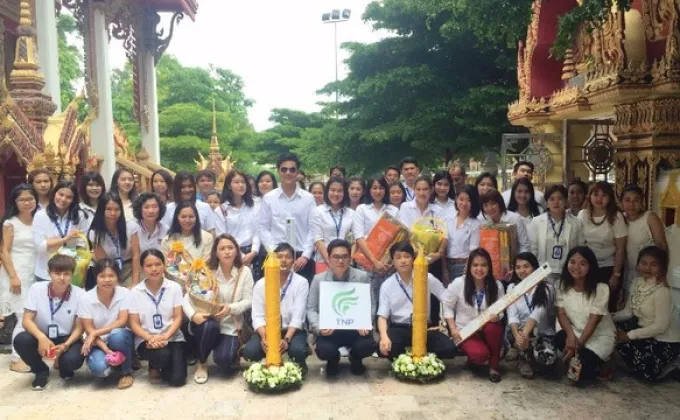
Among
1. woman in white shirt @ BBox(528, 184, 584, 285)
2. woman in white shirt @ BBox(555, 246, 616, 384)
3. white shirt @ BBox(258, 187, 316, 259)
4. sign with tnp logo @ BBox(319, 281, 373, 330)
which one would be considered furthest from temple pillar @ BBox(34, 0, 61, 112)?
woman in white shirt @ BBox(555, 246, 616, 384)

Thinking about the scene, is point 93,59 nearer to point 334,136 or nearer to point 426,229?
point 334,136

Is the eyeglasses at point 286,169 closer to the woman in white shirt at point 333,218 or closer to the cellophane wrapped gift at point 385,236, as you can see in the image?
the woman in white shirt at point 333,218

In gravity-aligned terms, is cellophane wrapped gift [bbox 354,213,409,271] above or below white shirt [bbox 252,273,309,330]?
above

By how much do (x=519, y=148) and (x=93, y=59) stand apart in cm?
1103

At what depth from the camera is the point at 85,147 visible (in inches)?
384

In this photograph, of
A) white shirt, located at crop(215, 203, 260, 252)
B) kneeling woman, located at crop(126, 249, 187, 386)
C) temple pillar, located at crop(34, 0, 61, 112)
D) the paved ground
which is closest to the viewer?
the paved ground

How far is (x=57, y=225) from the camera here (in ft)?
19.3

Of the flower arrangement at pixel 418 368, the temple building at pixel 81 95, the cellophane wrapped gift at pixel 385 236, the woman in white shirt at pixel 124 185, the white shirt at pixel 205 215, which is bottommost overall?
the flower arrangement at pixel 418 368

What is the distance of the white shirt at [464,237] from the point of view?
6.17m

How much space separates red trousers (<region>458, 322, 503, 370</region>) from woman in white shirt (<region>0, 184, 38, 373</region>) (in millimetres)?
4105

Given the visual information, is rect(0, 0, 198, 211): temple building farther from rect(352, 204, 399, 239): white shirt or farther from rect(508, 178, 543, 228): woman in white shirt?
rect(508, 178, 543, 228): woman in white shirt

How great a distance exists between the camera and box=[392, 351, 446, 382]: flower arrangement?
5316 mm

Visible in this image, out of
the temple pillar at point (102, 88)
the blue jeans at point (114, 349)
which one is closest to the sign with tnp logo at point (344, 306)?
the blue jeans at point (114, 349)

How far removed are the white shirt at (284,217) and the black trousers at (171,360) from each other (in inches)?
60.5
